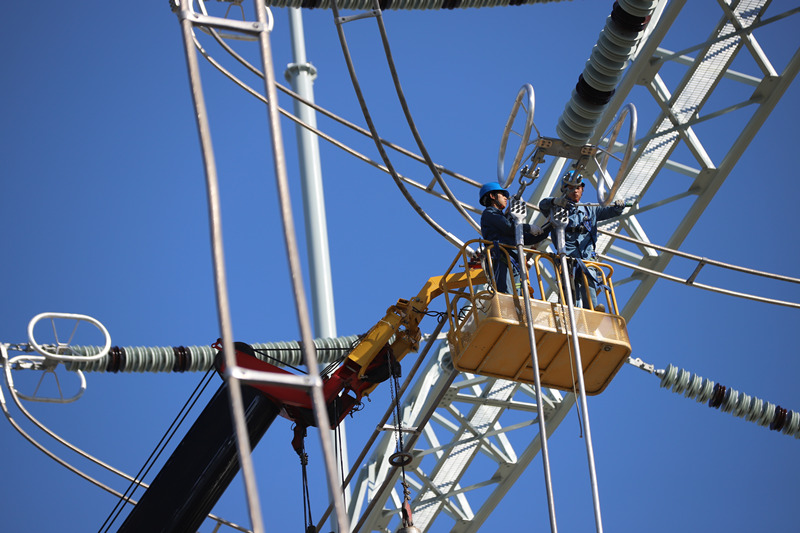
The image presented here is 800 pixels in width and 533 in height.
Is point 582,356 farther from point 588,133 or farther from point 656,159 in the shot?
point 656,159

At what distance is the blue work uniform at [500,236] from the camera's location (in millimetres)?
12195

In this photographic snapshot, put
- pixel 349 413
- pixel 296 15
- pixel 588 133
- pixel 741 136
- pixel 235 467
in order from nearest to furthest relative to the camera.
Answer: pixel 235 467 → pixel 349 413 → pixel 588 133 → pixel 741 136 → pixel 296 15

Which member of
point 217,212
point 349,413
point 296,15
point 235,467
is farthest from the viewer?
point 296,15

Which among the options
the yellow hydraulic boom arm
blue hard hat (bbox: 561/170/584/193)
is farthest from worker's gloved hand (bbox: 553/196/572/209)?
the yellow hydraulic boom arm

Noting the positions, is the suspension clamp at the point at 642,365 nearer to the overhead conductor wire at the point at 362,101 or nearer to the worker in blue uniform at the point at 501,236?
the worker in blue uniform at the point at 501,236

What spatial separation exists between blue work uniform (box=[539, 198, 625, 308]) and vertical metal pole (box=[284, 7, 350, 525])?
754 centimetres

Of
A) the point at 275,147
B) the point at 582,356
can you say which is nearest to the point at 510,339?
the point at 582,356

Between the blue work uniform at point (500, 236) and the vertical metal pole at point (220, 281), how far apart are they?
267 inches

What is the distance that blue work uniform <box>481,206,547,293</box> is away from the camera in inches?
480

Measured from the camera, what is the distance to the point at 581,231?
12539mm

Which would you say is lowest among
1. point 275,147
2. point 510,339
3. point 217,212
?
point 217,212

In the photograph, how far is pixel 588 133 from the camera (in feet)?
45.2

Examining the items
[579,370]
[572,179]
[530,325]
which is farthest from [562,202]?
[579,370]

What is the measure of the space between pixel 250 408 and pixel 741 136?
7049 mm
